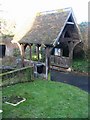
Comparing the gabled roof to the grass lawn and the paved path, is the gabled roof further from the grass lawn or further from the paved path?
the grass lawn

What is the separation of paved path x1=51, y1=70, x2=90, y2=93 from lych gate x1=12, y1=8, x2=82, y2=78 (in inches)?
58.8

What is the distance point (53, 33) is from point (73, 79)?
14.3 feet

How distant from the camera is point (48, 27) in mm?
20609

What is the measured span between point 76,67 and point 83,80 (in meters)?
3.76

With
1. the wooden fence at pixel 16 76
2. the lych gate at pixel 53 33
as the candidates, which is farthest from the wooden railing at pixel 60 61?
the wooden fence at pixel 16 76

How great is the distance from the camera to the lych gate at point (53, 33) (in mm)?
19094

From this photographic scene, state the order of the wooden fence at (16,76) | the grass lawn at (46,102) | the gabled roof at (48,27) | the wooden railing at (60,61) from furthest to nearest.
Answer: the wooden railing at (60,61), the gabled roof at (48,27), the wooden fence at (16,76), the grass lawn at (46,102)

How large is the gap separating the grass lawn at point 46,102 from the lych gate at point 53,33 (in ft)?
14.0

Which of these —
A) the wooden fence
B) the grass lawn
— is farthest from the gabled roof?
the grass lawn

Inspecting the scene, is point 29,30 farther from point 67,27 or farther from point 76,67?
point 76,67

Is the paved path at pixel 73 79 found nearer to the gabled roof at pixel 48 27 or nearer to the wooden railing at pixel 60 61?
the wooden railing at pixel 60 61

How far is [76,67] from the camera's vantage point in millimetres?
21953

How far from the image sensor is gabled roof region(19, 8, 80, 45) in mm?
19316

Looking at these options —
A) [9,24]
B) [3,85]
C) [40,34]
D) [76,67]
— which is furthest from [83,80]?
[9,24]
